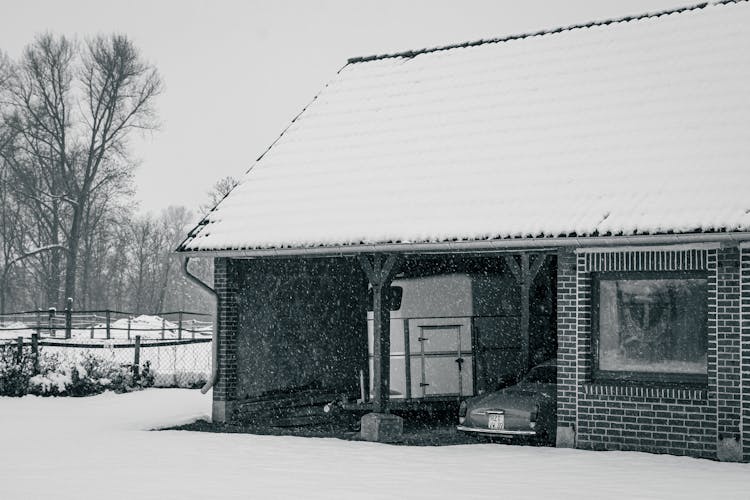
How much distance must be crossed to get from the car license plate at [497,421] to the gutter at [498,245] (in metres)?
2.12

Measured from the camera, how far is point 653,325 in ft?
44.0

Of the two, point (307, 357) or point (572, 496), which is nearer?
point (572, 496)

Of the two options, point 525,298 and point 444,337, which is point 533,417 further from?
point 444,337

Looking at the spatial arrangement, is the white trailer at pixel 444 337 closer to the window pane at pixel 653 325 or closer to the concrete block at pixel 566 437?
the concrete block at pixel 566 437

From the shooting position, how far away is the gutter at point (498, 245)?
481 inches

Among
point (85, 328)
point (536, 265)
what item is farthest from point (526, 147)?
point (85, 328)

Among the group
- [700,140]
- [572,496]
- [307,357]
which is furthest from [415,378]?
[572,496]

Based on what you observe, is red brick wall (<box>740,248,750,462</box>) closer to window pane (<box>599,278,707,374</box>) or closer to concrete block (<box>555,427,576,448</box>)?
window pane (<box>599,278,707,374</box>)

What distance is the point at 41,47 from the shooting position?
4728cm

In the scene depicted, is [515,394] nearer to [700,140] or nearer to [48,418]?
[700,140]

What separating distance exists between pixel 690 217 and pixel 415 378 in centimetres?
663

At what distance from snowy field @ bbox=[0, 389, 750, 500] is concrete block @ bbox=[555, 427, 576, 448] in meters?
0.36

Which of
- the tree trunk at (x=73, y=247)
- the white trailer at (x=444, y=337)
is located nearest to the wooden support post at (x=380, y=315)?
the white trailer at (x=444, y=337)

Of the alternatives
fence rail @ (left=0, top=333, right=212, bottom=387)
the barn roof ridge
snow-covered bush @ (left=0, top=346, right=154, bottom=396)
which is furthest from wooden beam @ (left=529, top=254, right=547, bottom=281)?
snow-covered bush @ (left=0, top=346, right=154, bottom=396)
